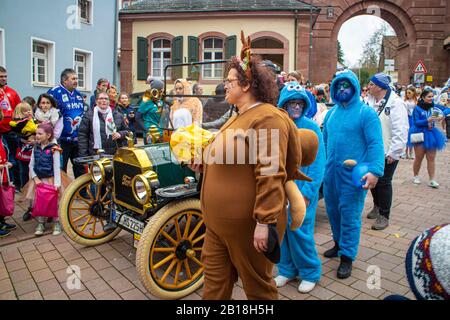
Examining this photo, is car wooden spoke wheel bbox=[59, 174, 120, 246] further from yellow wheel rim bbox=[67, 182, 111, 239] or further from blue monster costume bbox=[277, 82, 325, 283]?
blue monster costume bbox=[277, 82, 325, 283]

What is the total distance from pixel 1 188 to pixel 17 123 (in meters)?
1.25

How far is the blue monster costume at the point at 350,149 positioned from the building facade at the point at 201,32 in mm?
15256

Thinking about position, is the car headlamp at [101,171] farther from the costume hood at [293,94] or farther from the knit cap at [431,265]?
the knit cap at [431,265]

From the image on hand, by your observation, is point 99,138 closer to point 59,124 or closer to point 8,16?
point 59,124

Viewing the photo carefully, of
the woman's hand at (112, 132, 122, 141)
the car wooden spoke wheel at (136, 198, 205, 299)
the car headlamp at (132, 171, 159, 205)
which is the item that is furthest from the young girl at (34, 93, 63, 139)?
the car wooden spoke wheel at (136, 198, 205, 299)

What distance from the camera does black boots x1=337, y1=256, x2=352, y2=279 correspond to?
3422mm

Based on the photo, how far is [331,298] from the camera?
3.08 metres

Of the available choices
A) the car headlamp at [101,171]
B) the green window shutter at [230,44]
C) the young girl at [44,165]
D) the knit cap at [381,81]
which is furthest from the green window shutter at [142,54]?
the car headlamp at [101,171]

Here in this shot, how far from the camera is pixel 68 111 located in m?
5.72

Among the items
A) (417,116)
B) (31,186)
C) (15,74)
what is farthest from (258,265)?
A: (15,74)

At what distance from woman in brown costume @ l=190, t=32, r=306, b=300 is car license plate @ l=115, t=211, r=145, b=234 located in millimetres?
1227

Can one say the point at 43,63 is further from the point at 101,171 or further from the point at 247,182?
the point at 247,182

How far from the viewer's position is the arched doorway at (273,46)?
1865 cm

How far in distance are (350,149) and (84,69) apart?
13859 millimetres
